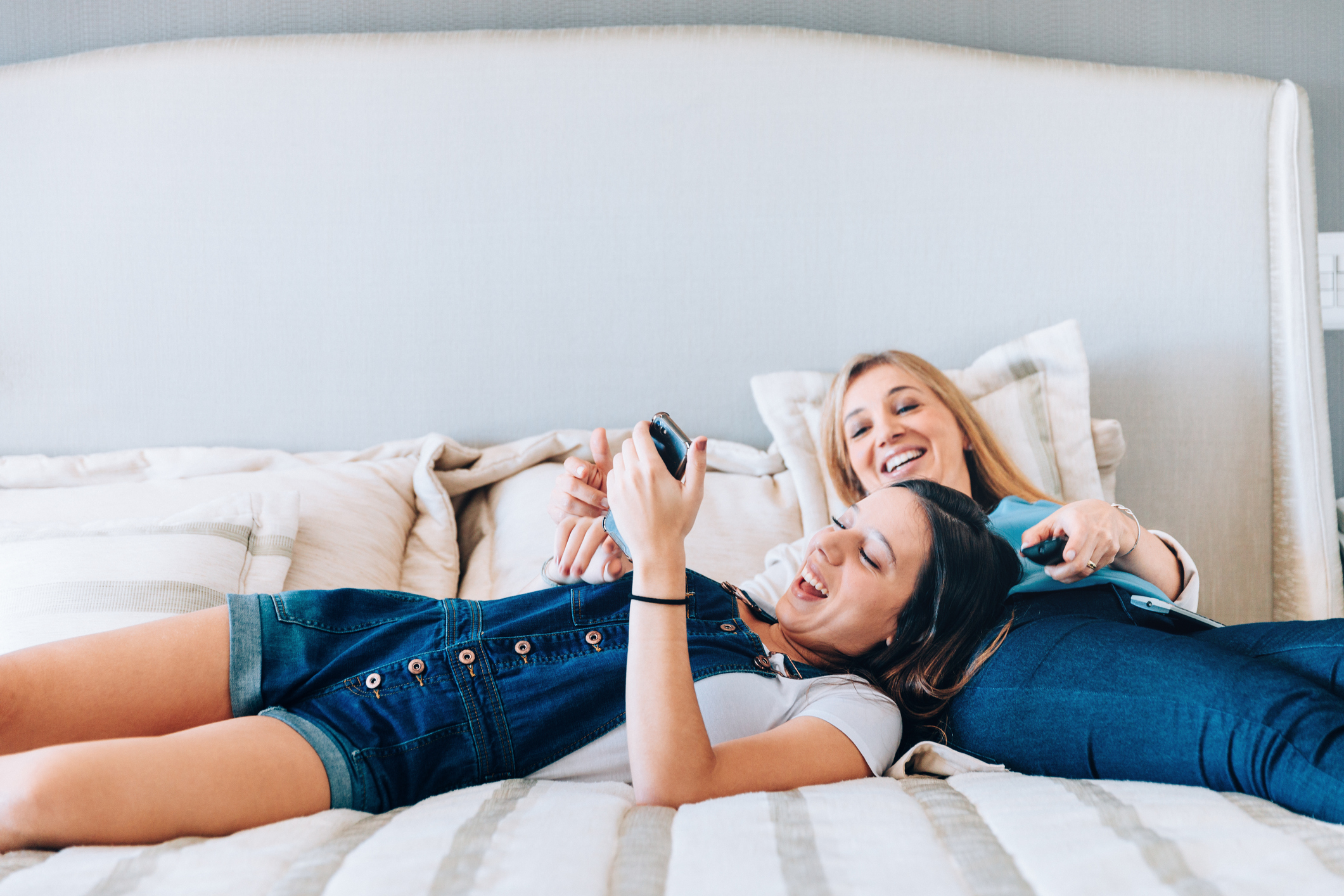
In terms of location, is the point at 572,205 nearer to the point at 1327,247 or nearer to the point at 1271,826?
the point at 1271,826

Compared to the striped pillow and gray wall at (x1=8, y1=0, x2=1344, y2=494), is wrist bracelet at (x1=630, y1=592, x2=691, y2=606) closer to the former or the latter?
Answer: the striped pillow

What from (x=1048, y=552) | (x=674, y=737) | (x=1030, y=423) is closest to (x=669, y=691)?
(x=674, y=737)

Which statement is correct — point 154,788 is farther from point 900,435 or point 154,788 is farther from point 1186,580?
point 1186,580

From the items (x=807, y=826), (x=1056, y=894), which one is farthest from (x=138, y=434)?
(x=1056, y=894)

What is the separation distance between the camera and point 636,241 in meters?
1.66

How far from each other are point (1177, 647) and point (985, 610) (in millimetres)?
211

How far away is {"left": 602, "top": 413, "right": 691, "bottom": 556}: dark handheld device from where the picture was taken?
789 millimetres

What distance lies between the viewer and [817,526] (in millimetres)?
1405

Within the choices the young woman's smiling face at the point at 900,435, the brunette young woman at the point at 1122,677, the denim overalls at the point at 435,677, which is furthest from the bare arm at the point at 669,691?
the young woman's smiling face at the point at 900,435

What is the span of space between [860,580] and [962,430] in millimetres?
514

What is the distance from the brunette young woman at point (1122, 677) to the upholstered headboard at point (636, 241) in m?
0.51

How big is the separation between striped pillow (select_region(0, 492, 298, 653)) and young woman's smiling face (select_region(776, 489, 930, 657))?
2.33ft

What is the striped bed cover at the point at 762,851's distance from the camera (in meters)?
0.53

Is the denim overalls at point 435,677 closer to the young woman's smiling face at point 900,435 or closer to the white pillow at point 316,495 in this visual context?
the white pillow at point 316,495
